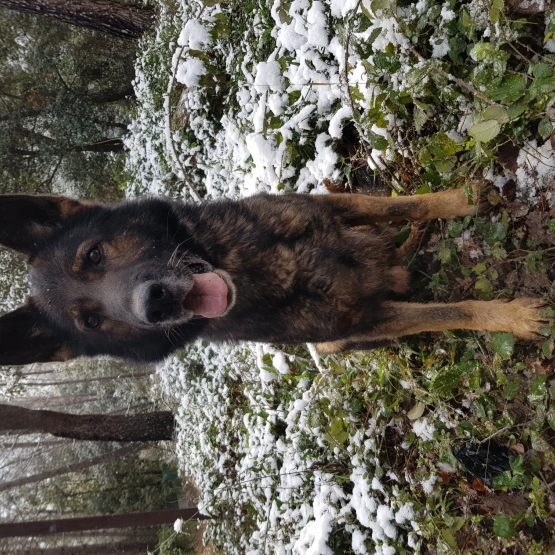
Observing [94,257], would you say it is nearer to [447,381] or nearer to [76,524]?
[447,381]

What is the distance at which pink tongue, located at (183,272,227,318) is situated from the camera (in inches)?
114

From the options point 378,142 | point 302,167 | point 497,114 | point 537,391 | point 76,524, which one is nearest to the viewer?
point 497,114

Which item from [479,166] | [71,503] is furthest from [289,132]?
[71,503]

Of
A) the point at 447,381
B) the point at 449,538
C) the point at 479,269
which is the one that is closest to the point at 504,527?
the point at 449,538

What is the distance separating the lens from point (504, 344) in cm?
302

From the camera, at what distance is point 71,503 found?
521 inches

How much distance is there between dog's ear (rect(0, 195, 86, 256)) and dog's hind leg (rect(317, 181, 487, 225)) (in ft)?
5.61

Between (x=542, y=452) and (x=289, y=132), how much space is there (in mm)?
3635

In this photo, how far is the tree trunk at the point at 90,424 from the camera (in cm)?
743

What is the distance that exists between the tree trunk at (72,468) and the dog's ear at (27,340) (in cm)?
990

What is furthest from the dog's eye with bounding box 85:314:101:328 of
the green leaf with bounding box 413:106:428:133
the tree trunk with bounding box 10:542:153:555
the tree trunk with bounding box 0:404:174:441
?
the tree trunk with bounding box 10:542:153:555

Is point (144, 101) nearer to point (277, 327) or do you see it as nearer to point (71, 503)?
point (277, 327)

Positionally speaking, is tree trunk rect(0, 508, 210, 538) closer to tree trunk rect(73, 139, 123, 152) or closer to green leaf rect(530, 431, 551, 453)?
green leaf rect(530, 431, 551, 453)

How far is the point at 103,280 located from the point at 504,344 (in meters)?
2.44
